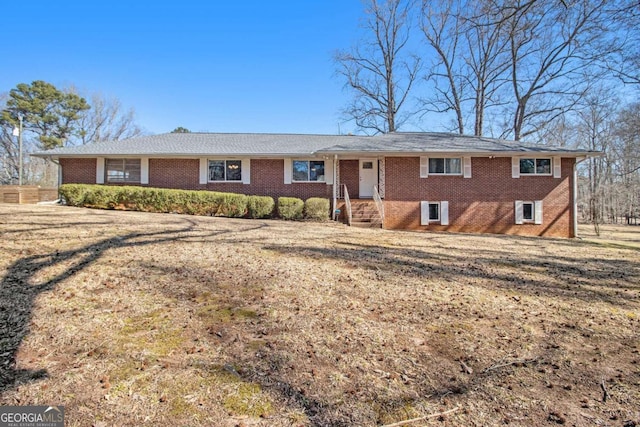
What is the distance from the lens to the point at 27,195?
1356 centimetres

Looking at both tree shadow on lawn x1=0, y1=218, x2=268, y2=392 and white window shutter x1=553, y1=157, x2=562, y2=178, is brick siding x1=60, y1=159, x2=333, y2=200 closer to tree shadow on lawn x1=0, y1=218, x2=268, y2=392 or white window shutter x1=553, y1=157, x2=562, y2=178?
tree shadow on lawn x1=0, y1=218, x2=268, y2=392

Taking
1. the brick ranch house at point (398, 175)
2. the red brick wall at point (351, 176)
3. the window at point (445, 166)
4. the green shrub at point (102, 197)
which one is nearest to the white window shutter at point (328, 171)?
the brick ranch house at point (398, 175)

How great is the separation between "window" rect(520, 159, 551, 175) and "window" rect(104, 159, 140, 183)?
16.4 m

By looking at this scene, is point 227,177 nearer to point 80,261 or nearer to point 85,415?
point 80,261

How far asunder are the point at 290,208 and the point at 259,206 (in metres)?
1.25

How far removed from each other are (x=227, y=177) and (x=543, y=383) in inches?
555

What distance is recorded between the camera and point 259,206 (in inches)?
515

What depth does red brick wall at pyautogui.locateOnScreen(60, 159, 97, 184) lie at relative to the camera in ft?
48.3

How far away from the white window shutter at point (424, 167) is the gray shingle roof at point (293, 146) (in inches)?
17.1

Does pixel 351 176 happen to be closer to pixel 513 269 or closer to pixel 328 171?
pixel 328 171

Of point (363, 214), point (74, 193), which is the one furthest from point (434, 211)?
point (74, 193)

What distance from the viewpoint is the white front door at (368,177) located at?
48.5 ft

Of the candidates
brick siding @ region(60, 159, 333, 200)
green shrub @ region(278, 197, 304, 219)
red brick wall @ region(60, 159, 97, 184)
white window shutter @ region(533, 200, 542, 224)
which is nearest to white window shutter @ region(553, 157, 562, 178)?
white window shutter @ region(533, 200, 542, 224)

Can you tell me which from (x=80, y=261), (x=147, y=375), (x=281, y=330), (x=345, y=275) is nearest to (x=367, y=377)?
(x=281, y=330)
